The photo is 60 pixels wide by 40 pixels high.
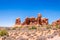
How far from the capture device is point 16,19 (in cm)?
9169

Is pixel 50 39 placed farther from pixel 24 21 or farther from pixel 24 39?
pixel 24 21

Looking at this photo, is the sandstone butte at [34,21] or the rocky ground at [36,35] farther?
the sandstone butte at [34,21]

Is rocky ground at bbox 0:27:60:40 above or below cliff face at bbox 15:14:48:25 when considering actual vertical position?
below

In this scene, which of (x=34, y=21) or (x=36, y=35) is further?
(x=34, y=21)

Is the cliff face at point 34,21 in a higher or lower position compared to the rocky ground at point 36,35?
higher

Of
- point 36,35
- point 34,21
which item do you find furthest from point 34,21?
point 36,35

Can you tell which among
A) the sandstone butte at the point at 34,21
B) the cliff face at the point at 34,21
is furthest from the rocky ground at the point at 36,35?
the cliff face at the point at 34,21

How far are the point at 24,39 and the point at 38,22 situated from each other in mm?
65031

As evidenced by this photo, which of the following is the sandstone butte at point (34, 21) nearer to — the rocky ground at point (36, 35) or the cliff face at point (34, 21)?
the cliff face at point (34, 21)

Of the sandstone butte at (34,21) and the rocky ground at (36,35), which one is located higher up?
the sandstone butte at (34,21)

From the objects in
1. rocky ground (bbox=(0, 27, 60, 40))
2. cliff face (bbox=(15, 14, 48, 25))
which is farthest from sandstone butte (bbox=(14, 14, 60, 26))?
rocky ground (bbox=(0, 27, 60, 40))

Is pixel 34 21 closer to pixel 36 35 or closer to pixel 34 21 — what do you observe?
pixel 34 21

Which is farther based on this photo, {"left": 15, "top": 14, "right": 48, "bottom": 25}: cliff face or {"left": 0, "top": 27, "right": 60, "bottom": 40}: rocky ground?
{"left": 15, "top": 14, "right": 48, "bottom": 25}: cliff face

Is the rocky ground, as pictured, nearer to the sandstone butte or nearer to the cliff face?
the sandstone butte
